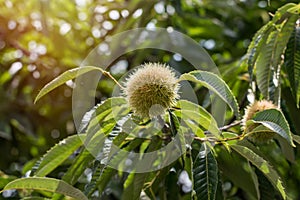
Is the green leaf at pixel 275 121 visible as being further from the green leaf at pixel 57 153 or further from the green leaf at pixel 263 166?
the green leaf at pixel 57 153

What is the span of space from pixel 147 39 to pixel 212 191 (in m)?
1.10

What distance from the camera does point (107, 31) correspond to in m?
2.12

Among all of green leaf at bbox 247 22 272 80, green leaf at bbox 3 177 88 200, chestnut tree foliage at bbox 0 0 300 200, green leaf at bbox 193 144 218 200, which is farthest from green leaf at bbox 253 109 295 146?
green leaf at bbox 3 177 88 200

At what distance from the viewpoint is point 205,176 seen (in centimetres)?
95

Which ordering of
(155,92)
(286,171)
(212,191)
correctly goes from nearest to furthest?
(212,191)
(155,92)
(286,171)

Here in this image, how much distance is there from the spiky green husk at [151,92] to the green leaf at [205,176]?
4.8 inches

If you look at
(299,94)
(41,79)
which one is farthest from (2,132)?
(299,94)

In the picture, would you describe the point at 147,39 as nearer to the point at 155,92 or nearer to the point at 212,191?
the point at 155,92

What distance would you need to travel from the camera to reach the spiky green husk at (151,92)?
1033 mm

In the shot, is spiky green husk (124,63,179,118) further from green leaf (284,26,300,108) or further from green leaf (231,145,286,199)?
green leaf (284,26,300,108)

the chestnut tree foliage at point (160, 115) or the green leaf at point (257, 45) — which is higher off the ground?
the green leaf at point (257, 45)

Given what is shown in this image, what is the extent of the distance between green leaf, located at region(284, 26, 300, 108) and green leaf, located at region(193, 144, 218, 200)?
263mm

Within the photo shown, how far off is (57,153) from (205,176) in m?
0.39

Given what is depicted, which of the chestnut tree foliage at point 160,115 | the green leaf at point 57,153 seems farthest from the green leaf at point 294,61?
the green leaf at point 57,153
